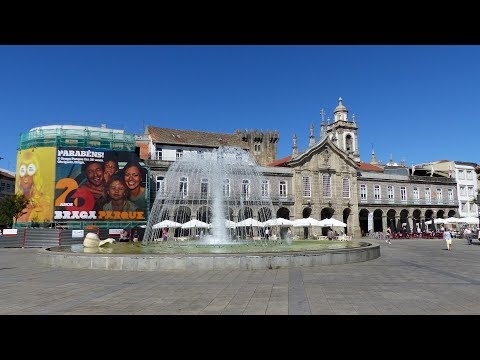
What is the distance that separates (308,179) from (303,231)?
6811 millimetres

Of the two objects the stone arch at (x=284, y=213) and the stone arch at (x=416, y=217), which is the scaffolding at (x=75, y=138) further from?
the stone arch at (x=416, y=217)

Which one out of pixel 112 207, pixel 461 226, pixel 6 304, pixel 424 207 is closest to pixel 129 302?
pixel 6 304

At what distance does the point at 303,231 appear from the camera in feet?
160

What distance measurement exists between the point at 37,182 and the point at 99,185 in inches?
247

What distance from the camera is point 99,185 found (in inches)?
1642

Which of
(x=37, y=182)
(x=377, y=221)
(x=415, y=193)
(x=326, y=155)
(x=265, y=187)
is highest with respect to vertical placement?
(x=326, y=155)

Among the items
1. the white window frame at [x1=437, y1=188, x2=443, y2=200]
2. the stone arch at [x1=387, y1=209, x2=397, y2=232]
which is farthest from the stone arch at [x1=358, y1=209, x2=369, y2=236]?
the white window frame at [x1=437, y1=188, x2=443, y2=200]

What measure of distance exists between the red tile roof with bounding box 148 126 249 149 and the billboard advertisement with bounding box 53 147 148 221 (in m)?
8.99

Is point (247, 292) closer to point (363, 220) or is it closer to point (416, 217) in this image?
point (363, 220)

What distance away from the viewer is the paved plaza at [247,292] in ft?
26.6

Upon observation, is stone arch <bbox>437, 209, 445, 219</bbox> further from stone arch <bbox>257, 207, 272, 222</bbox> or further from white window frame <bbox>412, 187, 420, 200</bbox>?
stone arch <bbox>257, 207, 272, 222</bbox>

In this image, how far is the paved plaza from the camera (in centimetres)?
809

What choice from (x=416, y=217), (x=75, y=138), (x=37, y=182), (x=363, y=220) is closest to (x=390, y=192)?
(x=363, y=220)

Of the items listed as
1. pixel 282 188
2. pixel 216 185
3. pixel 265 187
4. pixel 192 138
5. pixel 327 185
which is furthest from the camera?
pixel 192 138
